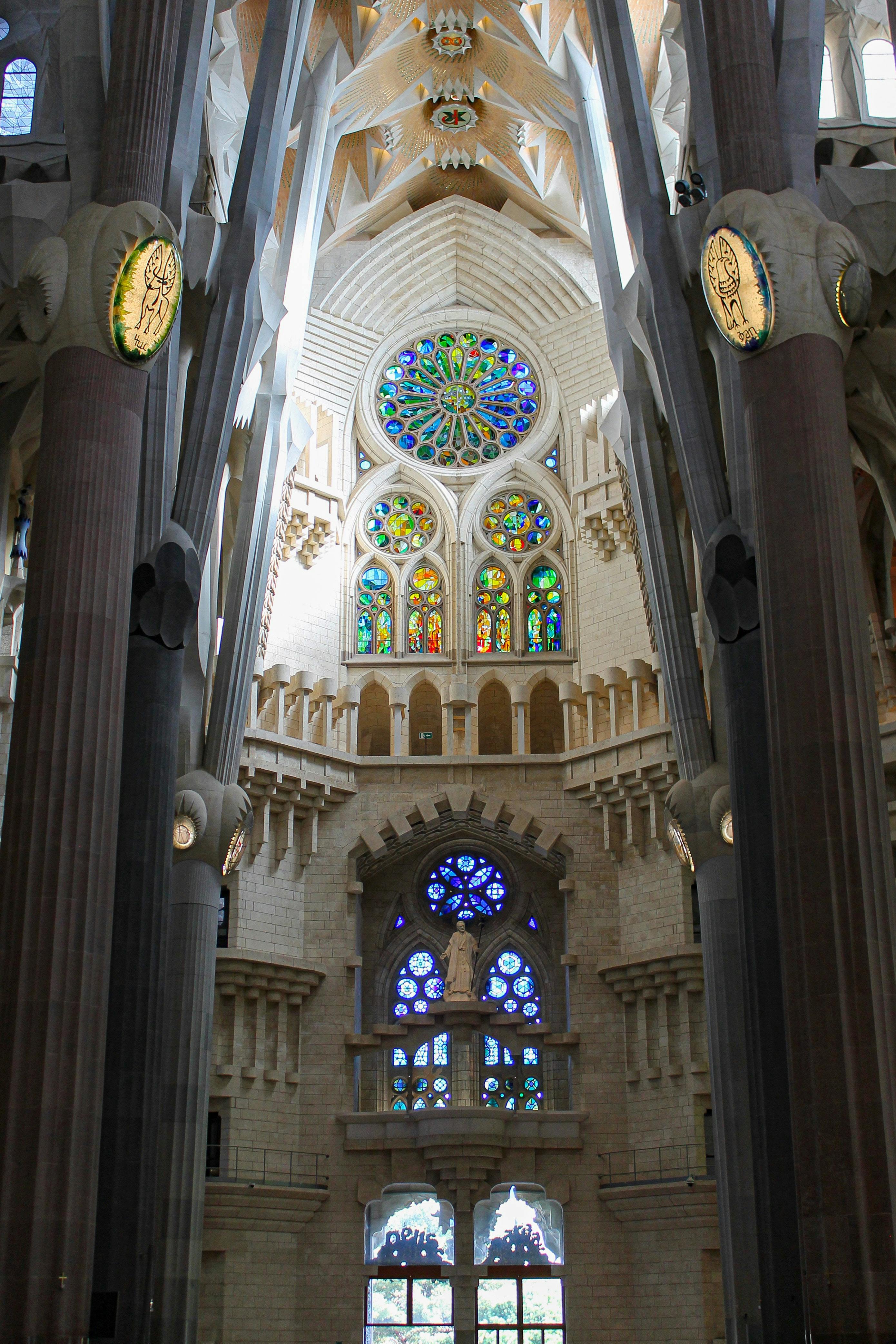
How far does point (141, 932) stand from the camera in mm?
13938

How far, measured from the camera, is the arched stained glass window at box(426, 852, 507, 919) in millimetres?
25938

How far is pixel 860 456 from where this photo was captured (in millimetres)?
17953

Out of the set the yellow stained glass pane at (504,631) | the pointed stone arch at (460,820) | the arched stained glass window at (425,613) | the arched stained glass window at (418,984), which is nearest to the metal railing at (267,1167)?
the arched stained glass window at (418,984)

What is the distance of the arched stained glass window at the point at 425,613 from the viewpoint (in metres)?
27.0

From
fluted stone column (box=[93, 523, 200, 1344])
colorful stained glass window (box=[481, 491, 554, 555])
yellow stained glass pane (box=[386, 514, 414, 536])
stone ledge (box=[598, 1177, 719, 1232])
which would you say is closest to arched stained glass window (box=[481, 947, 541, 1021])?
stone ledge (box=[598, 1177, 719, 1232])

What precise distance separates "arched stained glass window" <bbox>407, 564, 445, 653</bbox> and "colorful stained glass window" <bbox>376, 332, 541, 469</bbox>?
2.31 meters

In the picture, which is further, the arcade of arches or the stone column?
the stone column

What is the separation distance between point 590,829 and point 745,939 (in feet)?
36.3

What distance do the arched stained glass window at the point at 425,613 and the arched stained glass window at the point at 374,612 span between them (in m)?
0.37

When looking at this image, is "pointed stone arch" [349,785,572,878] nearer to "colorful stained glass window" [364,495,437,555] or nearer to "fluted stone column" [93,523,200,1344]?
"colorful stained glass window" [364,495,437,555]

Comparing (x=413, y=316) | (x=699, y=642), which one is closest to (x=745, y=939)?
(x=699, y=642)

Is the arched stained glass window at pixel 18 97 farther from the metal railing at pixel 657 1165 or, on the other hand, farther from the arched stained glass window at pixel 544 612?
the metal railing at pixel 657 1165

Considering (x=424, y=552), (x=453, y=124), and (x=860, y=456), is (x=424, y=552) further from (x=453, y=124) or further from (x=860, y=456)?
(x=860, y=456)

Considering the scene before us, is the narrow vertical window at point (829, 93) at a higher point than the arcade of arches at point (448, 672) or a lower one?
higher
